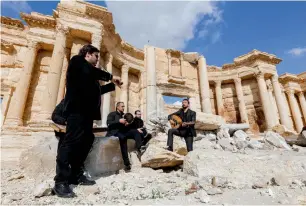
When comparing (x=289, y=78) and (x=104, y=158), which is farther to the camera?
(x=289, y=78)

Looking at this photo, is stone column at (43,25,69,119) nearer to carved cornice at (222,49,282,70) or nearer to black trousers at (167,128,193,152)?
black trousers at (167,128,193,152)

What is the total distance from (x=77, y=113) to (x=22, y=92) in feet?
34.3

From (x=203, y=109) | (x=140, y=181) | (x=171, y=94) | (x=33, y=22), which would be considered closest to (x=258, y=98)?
(x=203, y=109)

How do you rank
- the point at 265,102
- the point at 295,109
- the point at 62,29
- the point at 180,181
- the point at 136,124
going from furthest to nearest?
the point at 295,109 → the point at 265,102 → the point at 62,29 → the point at 136,124 → the point at 180,181

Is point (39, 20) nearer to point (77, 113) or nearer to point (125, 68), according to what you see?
point (125, 68)

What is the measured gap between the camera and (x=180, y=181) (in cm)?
316

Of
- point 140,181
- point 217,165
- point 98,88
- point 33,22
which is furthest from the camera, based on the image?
point 33,22

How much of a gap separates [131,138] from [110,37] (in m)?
9.99

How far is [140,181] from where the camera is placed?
125 inches

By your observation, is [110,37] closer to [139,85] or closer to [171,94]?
[139,85]

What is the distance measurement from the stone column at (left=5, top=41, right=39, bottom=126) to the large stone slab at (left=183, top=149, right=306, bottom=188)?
34.0ft

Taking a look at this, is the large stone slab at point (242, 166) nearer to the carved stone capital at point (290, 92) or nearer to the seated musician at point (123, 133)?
the seated musician at point (123, 133)

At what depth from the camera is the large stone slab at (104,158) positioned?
3.84m

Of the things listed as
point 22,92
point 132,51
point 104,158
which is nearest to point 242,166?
point 104,158
